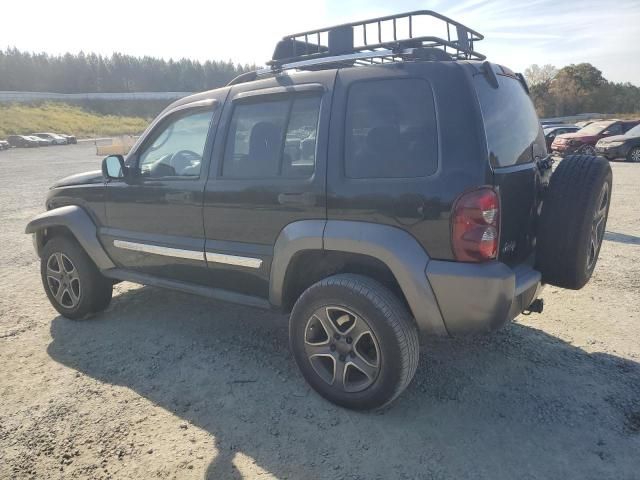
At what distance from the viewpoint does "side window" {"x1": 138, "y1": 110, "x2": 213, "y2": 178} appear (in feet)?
11.6

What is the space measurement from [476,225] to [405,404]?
120 centimetres

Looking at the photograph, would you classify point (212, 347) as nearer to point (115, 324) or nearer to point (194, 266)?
point (194, 266)

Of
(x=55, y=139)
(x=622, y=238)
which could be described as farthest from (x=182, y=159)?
(x=55, y=139)

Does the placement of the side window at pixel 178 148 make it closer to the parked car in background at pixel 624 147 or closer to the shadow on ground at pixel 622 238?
the shadow on ground at pixel 622 238

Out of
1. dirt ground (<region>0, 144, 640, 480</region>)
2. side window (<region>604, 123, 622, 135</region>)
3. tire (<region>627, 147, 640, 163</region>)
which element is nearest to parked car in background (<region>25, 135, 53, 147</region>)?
side window (<region>604, 123, 622, 135</region>)

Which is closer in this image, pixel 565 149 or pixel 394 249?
pixel 394 249

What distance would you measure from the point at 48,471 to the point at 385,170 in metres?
2.35

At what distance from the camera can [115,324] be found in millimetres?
4250

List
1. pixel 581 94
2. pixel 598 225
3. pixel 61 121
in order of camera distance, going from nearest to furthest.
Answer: pixel 598 225
pixel 581 94
pixel 61 121

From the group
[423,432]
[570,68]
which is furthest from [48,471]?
[570,68]

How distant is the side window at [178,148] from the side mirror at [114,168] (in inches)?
5.6

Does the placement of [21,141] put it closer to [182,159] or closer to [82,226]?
[82,226]

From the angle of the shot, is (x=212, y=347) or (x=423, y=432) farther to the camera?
(x=212, y=347)

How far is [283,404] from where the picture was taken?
2963 mm
